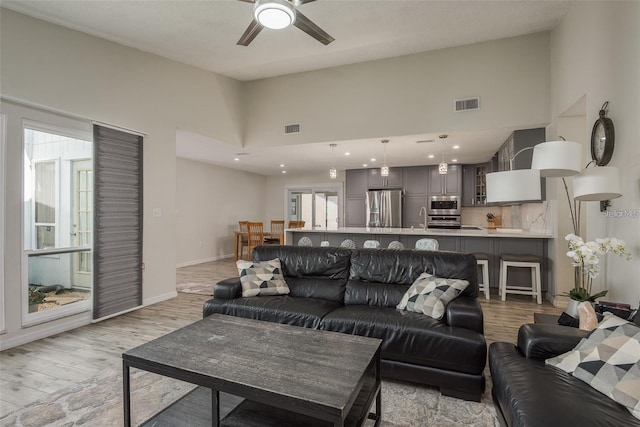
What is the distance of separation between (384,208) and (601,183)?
18.7 feet

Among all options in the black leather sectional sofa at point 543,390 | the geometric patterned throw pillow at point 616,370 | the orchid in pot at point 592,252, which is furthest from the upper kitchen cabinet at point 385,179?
the geometric patterned throw pillow at point 616,370

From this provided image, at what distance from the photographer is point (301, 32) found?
3.79 m

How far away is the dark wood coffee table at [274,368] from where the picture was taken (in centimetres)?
131

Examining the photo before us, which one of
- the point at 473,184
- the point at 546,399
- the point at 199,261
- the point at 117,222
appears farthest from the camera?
the point at 199,261

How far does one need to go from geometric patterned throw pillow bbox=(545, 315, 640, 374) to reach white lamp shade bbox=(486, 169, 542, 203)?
32.3 inches

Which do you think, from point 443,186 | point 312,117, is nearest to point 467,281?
point 312,117

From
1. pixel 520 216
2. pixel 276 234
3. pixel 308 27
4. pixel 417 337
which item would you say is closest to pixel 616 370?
pixel 417 337

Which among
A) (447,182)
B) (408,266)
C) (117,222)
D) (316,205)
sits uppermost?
(447,182)

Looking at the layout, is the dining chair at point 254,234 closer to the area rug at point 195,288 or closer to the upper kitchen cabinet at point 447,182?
the area rug at point 195,288

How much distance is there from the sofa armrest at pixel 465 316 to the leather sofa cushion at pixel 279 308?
3.04 ft

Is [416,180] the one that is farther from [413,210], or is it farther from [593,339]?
[593,339]

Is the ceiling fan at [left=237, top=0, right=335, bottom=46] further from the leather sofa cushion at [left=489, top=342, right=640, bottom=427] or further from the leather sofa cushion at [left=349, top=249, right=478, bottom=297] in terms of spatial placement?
the leather sofa cushion at [left=489, top=342, right=640, bottom=427]

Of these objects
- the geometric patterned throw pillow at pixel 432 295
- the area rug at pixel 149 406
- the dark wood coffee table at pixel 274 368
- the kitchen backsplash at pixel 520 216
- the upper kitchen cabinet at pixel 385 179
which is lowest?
the area rug at pixel 149 406

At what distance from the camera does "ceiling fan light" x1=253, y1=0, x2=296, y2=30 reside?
2191 mm
